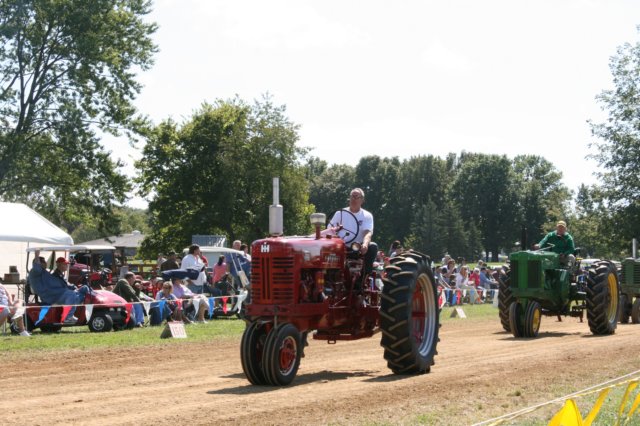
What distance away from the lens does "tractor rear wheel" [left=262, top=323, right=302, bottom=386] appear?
31.7ft

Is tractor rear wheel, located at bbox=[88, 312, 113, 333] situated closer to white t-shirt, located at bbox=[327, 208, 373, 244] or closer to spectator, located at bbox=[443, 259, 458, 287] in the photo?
white t-shirt, located at bbox=[327, 208, 373, 244]

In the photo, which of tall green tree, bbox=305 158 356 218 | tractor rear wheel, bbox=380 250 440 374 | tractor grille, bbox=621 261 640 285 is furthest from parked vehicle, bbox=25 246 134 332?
tall green tree, bbox=305 158 356 218

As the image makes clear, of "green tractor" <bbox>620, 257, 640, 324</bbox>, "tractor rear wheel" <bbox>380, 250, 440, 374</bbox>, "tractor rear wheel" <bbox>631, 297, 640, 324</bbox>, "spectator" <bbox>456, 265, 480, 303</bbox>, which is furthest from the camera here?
"spectator" <bbox>456, 265, 480, 303</bbox>

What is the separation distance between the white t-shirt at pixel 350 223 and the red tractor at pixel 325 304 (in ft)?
0.13

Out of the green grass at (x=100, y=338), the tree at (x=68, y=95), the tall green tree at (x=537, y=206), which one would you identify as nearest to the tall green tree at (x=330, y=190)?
the tall green tree at (x=537, y=206)

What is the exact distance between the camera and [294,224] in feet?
203

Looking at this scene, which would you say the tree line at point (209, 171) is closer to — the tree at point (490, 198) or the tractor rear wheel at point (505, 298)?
the tree at point (490, 198)

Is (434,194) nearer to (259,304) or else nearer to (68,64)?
(68,64)

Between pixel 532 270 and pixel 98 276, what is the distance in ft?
35.4

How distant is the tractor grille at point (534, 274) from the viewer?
58.1 feet

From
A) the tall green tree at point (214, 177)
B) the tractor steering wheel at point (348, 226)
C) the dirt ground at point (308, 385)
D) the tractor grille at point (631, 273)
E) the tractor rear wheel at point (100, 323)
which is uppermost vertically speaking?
the tall green tree at point (214, 177)

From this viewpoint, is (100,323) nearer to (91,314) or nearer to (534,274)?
(91,314)

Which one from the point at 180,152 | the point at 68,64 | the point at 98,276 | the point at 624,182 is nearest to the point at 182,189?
the point at 180,152

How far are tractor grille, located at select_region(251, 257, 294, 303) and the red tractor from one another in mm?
11
